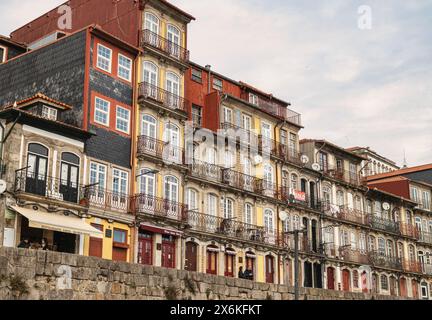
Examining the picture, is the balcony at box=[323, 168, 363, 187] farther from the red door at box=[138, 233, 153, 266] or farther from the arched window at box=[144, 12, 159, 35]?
the red door at box=[138, 233, 153, 266]

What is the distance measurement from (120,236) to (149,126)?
267 inches

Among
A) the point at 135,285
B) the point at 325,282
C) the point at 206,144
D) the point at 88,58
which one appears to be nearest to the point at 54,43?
the point at 88,58

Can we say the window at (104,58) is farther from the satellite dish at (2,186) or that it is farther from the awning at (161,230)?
the satellite dish at (2,186)

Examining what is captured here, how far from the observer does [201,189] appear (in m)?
41.1

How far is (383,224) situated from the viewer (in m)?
58.6

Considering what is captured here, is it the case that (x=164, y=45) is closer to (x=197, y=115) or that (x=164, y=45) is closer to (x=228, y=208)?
(x=197, y=115)

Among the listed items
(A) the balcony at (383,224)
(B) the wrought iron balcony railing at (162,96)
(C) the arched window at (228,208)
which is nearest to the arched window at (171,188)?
(B) the wrought iron balcony railing at (162,96)

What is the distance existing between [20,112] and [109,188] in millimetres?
6568

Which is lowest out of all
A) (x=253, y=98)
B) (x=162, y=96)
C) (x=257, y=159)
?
(x=257, y=159)

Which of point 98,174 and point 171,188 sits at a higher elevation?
point 171,188

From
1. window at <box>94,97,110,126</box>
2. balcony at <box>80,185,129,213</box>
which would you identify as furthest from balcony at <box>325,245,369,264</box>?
window at <box>94,97,110,126</box>

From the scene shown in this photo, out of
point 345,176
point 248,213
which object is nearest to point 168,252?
point 248,213
